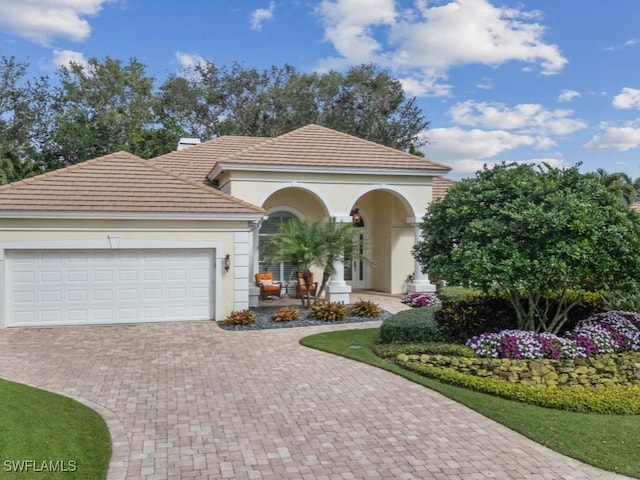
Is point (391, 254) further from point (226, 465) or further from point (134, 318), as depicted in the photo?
point (226, 465)

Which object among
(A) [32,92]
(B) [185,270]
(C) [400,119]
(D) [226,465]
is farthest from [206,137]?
(D) [226,465]

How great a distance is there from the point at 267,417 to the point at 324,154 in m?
12.5

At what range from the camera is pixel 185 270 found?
14133 millimetres

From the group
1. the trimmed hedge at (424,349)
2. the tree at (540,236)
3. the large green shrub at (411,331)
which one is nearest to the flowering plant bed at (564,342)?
the trimmed hedge at (424,349)

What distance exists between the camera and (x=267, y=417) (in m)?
6.85

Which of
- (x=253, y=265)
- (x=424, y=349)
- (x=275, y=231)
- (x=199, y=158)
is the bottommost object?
(x=424, y=349)

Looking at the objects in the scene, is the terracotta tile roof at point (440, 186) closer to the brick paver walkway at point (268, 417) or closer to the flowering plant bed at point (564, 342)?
the flowering plant bed at point (564, 342)

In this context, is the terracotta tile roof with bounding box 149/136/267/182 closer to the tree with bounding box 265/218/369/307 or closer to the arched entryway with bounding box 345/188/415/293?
the arched entryway with bounding box 345/188/415/293

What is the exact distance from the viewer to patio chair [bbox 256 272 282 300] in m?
17.4

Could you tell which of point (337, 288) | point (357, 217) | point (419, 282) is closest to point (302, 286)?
point (337, 288)

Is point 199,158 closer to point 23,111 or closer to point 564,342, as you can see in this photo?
point 564,342

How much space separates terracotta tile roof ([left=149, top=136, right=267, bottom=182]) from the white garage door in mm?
5973

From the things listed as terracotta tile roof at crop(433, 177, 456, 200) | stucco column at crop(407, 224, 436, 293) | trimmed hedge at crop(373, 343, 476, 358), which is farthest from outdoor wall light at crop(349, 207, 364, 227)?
trimmed hedge at crop(373, 343, 476, 358)

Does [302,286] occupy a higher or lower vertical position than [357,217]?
lower
